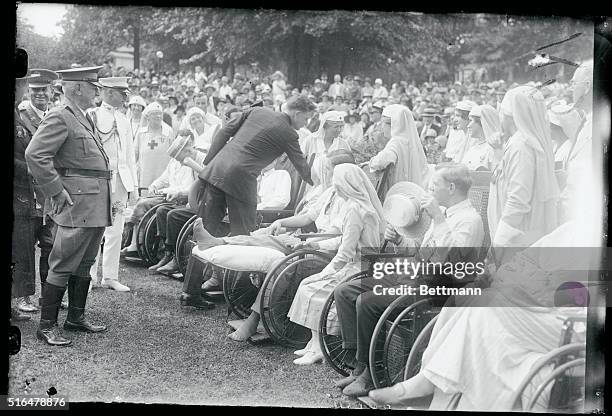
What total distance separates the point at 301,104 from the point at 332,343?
4.52 feet

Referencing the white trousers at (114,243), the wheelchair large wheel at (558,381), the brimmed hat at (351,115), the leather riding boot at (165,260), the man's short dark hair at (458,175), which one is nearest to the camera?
the wheelchair large wheel at (558,381)

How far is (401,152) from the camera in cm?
448

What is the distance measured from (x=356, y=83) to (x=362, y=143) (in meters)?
0.34

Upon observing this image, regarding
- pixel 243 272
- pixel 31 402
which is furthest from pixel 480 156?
pixel 31 402

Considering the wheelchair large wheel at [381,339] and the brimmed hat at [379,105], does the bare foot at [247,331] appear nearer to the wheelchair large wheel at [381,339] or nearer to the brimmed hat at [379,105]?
the wheelchair large wheel at [381,339]

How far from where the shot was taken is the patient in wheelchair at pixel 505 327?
397cm

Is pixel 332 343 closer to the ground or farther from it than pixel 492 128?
closer to the ground

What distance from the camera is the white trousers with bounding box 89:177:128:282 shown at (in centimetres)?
473

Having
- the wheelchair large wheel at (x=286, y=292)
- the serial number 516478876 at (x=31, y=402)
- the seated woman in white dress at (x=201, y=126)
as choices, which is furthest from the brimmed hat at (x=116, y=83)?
the serial number 516478876 at (x=31, y=402)

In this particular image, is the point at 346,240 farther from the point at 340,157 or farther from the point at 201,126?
the point at 201,126

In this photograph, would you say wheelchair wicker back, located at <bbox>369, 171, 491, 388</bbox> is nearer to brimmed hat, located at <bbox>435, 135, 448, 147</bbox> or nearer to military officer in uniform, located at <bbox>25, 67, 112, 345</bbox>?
brimmed hat, located at <bbox>435, 135, 448, 147</bbox>

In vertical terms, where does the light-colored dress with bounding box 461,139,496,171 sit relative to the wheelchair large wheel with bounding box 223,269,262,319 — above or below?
above

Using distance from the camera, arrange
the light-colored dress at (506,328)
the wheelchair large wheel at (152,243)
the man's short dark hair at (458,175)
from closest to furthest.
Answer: the light-colored dress at (506,328)
the man's short dark hair at (458,175)
the wheelchair large wheel at (152,243)

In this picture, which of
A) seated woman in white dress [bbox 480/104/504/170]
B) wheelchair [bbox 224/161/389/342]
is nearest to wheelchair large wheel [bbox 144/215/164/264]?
wheelchair [bbox 224/161/389/342]
